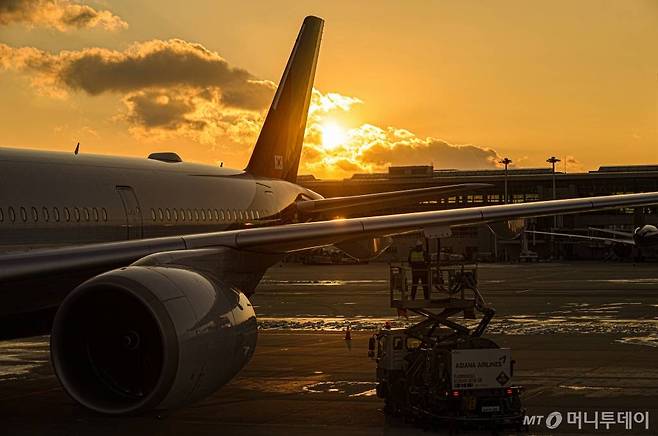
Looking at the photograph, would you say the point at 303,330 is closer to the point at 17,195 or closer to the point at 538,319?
the point at 538,319

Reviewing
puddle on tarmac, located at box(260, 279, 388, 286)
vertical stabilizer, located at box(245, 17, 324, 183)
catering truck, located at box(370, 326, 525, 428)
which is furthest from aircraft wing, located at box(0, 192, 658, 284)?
puddle on tarmac, located at box(260, 279, 388, 286)

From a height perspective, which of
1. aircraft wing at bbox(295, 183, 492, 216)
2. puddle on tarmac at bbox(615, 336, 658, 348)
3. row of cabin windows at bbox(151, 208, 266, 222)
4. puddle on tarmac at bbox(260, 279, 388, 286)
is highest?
aircraft wing at bbox(295, 183, 492, 216)

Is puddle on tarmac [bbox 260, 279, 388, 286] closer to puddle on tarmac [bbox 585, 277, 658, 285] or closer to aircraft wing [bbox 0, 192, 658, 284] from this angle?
puddle on tarmac [bbox 585, 277, 658, 285]

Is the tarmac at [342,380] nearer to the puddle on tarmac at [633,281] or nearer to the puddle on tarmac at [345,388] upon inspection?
the puddle on tarmac at [345,388]

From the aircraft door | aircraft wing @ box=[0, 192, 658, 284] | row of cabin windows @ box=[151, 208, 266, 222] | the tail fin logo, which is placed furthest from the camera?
the tail fin logo

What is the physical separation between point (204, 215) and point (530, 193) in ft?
342

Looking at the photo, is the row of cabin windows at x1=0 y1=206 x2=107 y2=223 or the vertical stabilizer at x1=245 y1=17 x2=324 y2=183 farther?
the vertical stabilizer at x1=245 y1=17 x2=324 y2=183

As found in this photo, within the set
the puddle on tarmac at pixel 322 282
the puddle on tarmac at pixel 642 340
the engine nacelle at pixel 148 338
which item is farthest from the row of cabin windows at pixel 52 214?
the puddle on tarmac at pixel 322 282

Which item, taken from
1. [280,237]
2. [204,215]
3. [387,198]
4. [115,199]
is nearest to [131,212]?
[115,199]

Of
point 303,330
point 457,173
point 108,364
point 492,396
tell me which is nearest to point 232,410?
point 108,364

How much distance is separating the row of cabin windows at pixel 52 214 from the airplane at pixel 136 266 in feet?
0.06

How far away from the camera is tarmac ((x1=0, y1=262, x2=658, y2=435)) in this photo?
41.3ft

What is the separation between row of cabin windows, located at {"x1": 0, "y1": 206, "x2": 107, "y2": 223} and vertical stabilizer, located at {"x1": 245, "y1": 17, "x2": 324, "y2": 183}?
27.2 ft

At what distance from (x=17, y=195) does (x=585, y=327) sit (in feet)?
48.5
